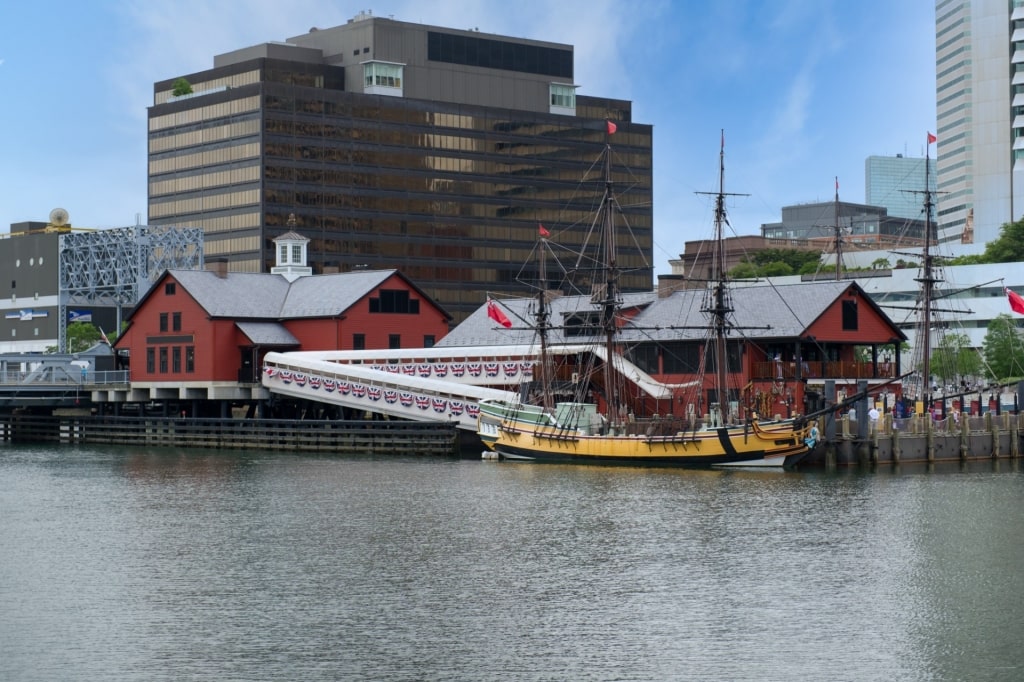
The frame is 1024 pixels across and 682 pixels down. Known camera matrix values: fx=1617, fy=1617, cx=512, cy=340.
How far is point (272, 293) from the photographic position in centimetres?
10456

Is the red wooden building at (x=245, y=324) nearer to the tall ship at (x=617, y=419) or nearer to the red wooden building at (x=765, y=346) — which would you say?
the tall ship at (x=617, y=419)

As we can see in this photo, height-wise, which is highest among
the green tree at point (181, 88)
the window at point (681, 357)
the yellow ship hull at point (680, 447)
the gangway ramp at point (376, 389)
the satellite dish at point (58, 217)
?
the green tree at point (181, 88)

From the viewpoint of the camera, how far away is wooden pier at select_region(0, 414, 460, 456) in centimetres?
8725

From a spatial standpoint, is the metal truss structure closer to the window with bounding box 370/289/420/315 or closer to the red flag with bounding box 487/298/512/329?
the window with bounding box 370/289/420/315

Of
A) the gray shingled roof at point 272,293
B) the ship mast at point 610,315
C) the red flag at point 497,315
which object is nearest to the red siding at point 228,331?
the gray shingled roof at point 272,293

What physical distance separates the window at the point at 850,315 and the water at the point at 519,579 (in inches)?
718

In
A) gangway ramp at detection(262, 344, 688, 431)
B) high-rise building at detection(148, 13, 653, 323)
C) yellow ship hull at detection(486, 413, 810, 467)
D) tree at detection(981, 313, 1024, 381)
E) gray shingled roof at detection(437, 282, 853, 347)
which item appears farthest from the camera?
high-rise building at detection(148, 13, 653, 323)

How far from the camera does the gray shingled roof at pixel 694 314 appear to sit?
278 ft

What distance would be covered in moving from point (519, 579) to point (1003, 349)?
101199 millimetres

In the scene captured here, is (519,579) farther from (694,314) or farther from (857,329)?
(857,329)

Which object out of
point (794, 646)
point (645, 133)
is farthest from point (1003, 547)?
point (645, 133)

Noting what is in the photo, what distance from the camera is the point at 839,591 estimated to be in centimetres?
4075

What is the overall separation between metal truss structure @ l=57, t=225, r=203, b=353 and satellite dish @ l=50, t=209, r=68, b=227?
14.9m

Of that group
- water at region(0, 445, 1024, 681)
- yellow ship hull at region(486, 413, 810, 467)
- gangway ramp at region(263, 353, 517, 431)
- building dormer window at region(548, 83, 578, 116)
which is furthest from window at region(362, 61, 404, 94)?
water at region(0, 445, 1024, 681)
